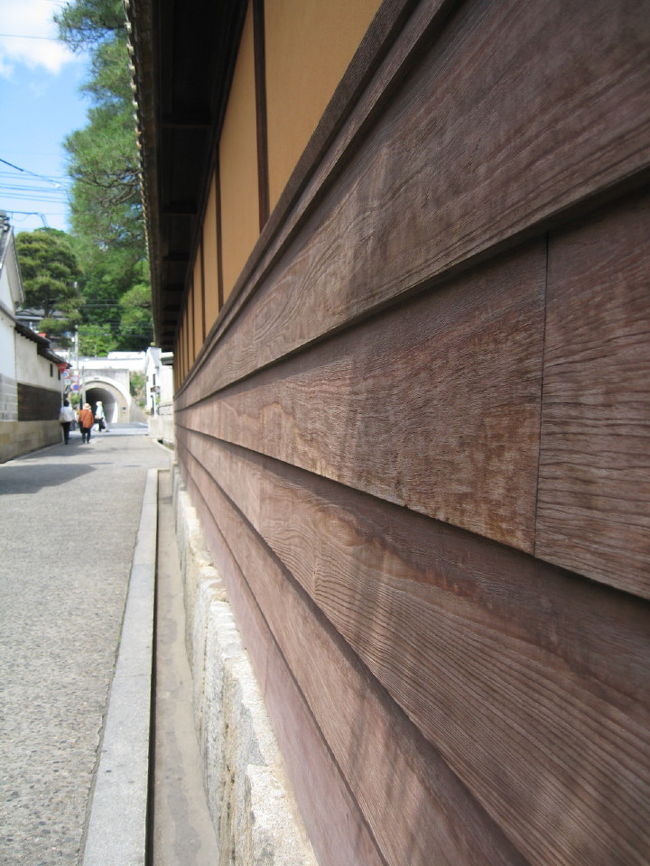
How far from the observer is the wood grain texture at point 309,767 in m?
1.25

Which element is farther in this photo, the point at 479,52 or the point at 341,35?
the point at 341,35

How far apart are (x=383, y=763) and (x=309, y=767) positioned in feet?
1.93

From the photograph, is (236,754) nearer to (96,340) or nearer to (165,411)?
(165,411)

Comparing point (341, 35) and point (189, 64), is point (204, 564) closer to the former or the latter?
point (189, 64)

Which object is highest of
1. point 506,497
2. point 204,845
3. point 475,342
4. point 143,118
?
point 143,118

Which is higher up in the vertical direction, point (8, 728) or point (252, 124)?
point (252, 124)

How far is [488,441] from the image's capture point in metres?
0.73

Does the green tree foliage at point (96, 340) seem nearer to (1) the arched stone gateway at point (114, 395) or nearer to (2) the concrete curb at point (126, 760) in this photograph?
(1) the arched stone gateway at point (114, 395)

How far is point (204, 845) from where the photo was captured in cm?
296

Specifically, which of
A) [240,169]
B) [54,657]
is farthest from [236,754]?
[54,657]

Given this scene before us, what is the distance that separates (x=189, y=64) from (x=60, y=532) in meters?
6.49

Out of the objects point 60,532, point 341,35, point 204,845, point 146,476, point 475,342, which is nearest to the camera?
point 475,342

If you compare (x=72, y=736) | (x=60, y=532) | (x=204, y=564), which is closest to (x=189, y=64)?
(x=204, y=564)

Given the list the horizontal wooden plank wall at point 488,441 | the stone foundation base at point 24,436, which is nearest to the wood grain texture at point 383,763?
the horizontal wooden plank wall at point 488,441
